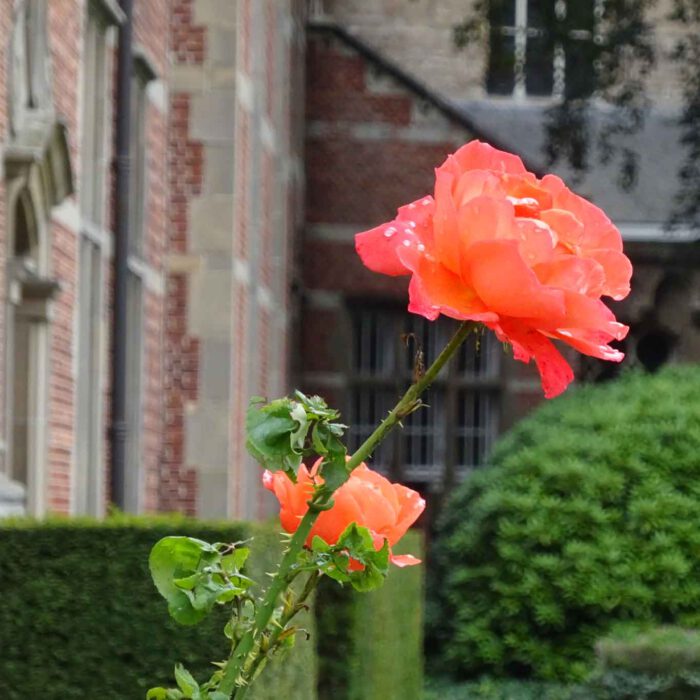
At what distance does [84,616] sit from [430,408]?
16.7 m

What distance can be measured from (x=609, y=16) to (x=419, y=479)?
534 centimetres

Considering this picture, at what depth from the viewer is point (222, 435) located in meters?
14.9

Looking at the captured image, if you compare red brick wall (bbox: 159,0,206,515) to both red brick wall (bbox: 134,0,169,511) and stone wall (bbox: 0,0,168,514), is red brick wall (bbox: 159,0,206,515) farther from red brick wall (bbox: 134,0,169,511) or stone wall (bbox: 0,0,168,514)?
stone wall (bbox: 0,0,168,514)

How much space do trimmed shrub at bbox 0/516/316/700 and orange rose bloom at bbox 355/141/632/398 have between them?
3.36m

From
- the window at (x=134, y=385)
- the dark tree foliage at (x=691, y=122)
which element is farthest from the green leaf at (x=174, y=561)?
the dark tree foliage at (x=691, y=122)

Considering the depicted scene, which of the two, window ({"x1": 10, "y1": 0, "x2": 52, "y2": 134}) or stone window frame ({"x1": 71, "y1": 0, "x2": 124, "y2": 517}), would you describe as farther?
stone window frame ({"x1": 71, "y1": 0, "x2": 124, "y2": 517})

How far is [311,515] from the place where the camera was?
5.33 ft

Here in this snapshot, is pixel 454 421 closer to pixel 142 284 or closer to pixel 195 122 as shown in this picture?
pixel 195 122

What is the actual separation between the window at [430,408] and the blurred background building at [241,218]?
29 millimetres

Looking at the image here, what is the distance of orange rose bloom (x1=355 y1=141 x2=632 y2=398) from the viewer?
1534 mm

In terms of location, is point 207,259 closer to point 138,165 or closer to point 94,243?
point 138,165

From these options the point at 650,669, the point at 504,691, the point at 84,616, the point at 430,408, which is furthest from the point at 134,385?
the point at 430,408

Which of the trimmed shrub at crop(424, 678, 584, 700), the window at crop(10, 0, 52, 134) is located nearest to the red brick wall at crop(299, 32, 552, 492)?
the trimmed shrub at crop(424, 678, 584, 700)

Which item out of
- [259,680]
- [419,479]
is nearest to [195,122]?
[419,479]
